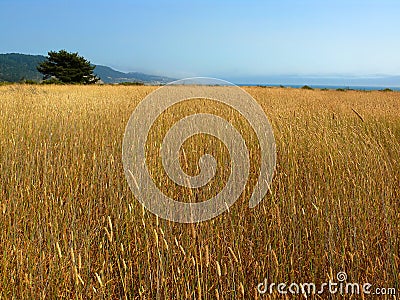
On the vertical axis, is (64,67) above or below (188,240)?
above

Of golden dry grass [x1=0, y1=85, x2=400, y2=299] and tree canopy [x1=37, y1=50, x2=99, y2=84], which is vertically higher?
tree canopy [x1=37, y1=50, x2=99, y2=84]

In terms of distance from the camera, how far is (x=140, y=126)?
4375 mm

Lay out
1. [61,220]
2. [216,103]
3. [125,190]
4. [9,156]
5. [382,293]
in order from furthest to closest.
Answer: [216,103] < [9,156] < [125,190] < [61,220] < [382,293]

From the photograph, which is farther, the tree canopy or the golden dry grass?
the tree canopy

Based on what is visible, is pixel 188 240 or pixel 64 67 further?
pixel 64 67

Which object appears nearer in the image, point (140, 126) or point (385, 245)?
point (385, 245)

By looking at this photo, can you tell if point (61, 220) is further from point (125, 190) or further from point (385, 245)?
point (385, 245)

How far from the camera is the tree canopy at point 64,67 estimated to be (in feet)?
107

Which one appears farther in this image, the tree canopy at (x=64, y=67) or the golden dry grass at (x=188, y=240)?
the tree canopy at (x=64, y=67)

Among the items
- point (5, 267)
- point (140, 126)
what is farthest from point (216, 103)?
point (5, 267)

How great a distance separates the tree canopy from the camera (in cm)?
3259

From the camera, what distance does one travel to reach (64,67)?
1300 inches

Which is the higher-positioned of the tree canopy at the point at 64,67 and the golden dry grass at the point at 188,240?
the tree canopy at the point at 64,67

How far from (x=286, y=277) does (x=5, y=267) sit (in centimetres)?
132
